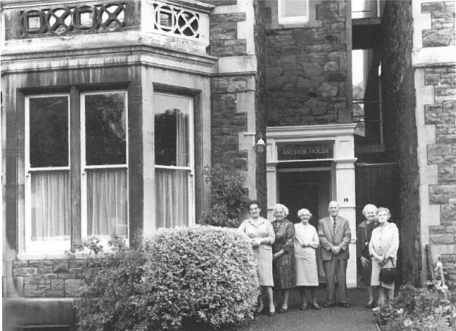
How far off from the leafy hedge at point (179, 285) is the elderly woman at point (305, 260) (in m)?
1.27

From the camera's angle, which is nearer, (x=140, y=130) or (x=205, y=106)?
(x=140, y=130)

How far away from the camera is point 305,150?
13875 millimetres

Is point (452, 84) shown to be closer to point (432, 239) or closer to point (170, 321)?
point (432, 239)

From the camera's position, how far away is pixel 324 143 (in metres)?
13.7

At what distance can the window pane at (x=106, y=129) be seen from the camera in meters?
10.3

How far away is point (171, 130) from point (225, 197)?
1.34 metres

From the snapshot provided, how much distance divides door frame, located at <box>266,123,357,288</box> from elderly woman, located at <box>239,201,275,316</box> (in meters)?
3.45

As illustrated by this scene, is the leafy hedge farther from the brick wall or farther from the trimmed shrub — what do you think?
the brick wall

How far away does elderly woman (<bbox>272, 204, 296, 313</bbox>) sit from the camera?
33.3 feet

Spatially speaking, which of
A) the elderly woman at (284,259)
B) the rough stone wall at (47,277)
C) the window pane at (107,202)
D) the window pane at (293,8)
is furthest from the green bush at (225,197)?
the window pane at (293,8)

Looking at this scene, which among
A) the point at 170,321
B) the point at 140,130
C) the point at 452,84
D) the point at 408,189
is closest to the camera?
the point at 170,321

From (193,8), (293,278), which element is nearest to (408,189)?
(293,278)

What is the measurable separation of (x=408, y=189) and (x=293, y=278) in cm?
303

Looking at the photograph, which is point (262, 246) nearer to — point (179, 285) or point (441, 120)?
point (179, 285)
